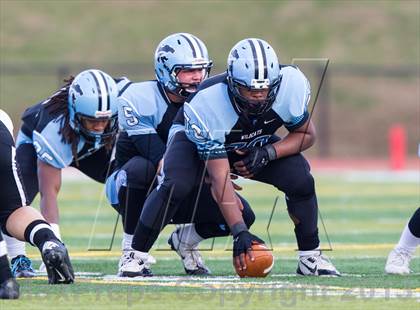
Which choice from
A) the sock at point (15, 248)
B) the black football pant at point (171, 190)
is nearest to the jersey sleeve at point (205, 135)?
the black football pant at point (171, 190)

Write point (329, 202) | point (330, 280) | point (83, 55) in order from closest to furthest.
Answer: point (330, 280) → point (329, 202) → point (83, 55)

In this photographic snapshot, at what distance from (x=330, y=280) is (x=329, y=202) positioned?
25.5 feet

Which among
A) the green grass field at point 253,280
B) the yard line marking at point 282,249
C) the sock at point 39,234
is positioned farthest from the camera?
the yard line marking at point 282,249

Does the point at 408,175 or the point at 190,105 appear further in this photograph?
the point at 408,175

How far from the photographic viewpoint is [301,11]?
3466 cm

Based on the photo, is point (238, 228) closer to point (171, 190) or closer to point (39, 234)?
point (171, 190)

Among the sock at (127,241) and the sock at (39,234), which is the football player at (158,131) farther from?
the sock at (39,234)

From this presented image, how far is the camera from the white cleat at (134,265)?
6.70m

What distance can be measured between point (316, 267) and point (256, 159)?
0.77 metres

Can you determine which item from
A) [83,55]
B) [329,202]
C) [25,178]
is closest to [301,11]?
[83,55]

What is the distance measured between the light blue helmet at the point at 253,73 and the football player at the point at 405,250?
1.17 m

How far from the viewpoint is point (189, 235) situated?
24.4 ft

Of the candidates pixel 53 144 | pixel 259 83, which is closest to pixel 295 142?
pixel 259 83

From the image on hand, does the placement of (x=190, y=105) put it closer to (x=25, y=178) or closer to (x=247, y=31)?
(x=25, y=178)
